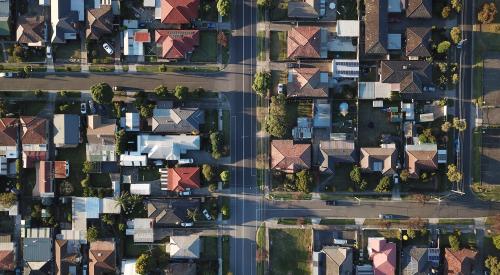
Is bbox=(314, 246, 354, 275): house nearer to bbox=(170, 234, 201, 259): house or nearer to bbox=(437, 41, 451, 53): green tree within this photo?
bbox=(170, 234, 201, 259): house

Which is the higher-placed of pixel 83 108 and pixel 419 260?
pixel 83 108

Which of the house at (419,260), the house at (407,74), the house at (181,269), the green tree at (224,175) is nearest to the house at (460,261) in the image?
the house at (419,260)

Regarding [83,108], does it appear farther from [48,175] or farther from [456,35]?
[456,35]

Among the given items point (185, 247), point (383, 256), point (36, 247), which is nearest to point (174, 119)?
point (185, 247)

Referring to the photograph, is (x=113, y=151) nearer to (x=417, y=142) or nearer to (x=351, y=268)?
(x=351, y=268)

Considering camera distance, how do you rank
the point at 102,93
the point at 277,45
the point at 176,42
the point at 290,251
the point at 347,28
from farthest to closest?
the point at 290,251, the point at 277,45, the point at 347,28, the point at 176,42, the point at 102,93

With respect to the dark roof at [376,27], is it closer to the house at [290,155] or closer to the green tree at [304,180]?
the house at [290,155]

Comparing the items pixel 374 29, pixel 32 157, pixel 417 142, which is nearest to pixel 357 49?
pixel 374 29

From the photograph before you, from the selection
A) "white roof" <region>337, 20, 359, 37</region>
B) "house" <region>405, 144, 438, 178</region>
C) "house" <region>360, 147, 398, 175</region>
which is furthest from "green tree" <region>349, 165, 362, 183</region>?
"white roof" <region>337, 20, 359, 37</region>
